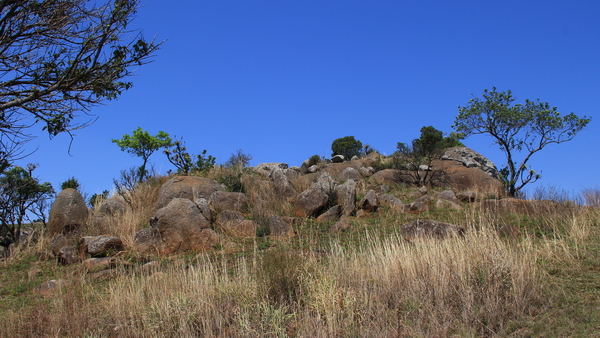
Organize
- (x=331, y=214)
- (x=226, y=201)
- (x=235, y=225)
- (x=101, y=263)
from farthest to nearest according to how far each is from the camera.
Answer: (x=226, y=201) → (x=331, y=214) → (x=235, y=225) → (x=101, y=263)

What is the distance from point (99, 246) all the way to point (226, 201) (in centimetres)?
424

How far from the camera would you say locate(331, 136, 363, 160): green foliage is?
35.2 m

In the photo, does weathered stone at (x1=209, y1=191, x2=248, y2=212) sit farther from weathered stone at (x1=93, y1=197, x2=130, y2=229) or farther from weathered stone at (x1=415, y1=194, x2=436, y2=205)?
weathered stone at (x1=415, y1=194, x2=436, y2=205)

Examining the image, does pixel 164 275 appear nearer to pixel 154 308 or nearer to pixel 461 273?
pixel 154 308

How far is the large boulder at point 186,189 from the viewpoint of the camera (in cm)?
1448

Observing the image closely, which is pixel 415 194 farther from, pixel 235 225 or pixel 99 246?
pixel 99 246

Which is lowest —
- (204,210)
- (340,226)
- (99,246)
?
(340,226)

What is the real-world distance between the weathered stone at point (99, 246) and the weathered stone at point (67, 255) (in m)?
0.20

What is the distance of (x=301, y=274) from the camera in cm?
685

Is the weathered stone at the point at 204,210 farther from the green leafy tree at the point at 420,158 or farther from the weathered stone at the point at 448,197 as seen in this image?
the green leafy tree at the point at 420,158

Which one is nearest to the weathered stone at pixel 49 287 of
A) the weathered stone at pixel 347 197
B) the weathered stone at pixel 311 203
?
the weathered stone at pixel 311 203

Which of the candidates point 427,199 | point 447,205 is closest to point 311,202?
point 427,199

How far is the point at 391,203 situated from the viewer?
14.3 meters

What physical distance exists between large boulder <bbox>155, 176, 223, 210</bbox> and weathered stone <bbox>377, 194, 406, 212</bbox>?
5.53 meters
